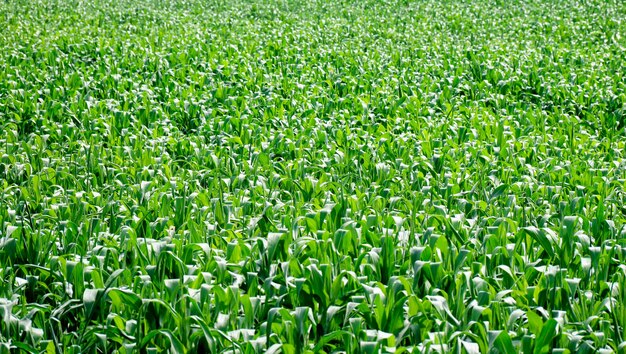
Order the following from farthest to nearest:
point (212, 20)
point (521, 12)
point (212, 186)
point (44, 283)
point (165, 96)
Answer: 1. point (521, 12)
2. point (212, 20)
3. point (165, 96)
4. point (212, 186)
5. point (44, 283)

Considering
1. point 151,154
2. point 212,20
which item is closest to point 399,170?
point 151,154

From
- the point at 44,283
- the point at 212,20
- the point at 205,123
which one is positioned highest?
the point at 44,283

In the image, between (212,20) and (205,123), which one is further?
(212,20)

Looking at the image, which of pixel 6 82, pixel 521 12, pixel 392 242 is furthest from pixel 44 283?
pixel 521 12

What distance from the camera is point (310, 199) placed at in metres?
5.52

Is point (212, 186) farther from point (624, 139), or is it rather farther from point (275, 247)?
point (624, 139)

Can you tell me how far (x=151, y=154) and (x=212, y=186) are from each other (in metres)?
1.13

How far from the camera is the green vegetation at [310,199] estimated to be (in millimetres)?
3408

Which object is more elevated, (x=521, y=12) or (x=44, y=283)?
(x=44, y=283)

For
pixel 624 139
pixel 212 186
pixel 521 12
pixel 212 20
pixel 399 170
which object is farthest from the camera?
pixel 521 12

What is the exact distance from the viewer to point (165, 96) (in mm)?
9305

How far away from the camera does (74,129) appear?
748cm

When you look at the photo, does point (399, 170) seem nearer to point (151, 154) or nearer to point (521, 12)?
point (151, 154)

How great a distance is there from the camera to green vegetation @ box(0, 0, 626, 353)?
341cm
